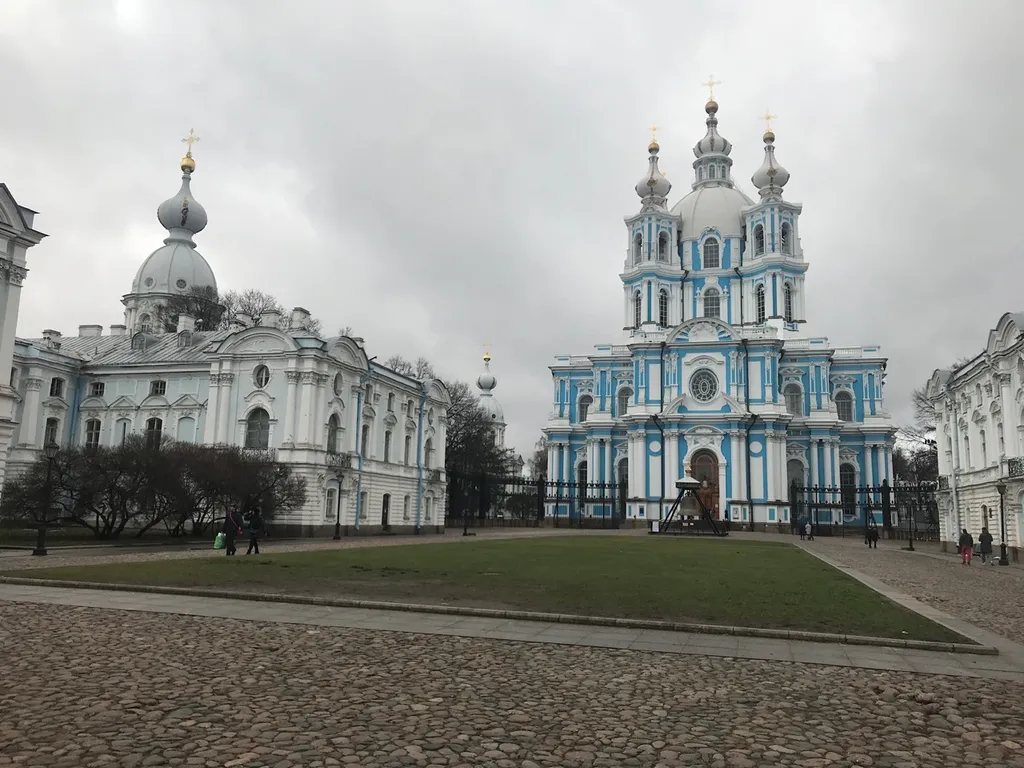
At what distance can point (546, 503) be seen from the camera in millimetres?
65688

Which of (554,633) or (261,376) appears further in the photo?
(261,376)

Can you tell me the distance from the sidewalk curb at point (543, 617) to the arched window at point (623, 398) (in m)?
55.2

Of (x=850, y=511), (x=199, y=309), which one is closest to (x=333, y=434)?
(x=199, y=309)

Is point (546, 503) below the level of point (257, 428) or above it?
below

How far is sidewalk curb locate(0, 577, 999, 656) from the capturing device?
10.4m

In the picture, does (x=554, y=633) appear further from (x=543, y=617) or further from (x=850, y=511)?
(x=850, y=511)

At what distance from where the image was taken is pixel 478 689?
7.57 metres

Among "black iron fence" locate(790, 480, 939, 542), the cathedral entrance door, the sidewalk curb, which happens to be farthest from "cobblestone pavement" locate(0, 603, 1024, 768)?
the cathedral entrance door

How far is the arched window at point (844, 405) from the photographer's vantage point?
65312mm

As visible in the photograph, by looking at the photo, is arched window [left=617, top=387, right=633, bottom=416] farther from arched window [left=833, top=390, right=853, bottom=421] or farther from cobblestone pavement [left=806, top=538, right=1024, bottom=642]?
cobblestone pavement [left=806, top=538, right=1024, bottom=642]

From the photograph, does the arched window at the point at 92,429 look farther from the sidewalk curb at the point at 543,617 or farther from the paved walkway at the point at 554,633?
the paved walkway at the point at 554,633

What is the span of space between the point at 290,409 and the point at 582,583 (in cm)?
2473

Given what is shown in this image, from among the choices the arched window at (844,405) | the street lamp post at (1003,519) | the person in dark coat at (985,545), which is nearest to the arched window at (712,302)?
the arched window at (844,405)

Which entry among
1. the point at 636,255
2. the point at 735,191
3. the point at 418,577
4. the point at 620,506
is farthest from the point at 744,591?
the point at 735,191
